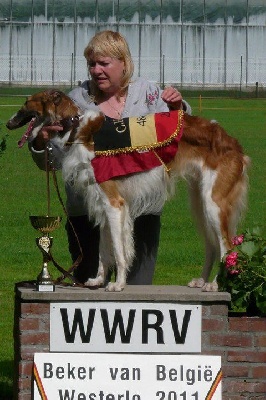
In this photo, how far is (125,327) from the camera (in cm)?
605

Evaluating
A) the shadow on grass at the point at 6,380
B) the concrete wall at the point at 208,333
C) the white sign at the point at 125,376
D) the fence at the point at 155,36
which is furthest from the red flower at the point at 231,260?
the fence at the point at 155,36

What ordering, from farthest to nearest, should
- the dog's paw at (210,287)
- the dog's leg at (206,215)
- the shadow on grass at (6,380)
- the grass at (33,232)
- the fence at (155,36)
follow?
the fence at (155,36) < the grass at (33,232) < the shadow on grass at (6,380) < the dog's leg at (206,215) < the dog's paw at (210,287)

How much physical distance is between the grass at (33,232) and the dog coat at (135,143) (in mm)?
1699

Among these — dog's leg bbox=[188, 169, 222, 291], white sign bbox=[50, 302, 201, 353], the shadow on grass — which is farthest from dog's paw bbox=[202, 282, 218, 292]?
the shadow on grass

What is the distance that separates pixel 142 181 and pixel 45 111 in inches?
30.4

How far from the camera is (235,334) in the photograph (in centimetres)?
613

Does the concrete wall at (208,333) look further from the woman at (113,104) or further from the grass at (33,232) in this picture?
the grass at (33,232)

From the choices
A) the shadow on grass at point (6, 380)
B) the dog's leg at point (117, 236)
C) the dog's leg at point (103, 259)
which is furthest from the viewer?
the shadow on grass at point (6, 380)

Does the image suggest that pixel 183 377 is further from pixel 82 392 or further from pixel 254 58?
pixel 254 58

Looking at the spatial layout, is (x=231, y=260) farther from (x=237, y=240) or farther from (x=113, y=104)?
(x=113, y=104)

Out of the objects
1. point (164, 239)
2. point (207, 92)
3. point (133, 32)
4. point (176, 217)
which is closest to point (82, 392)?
point (164, 239)

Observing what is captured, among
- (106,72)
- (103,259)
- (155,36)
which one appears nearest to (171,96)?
(106,72)

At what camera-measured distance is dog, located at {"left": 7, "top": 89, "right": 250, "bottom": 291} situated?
21.4 ft

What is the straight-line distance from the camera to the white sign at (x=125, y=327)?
605 cm
